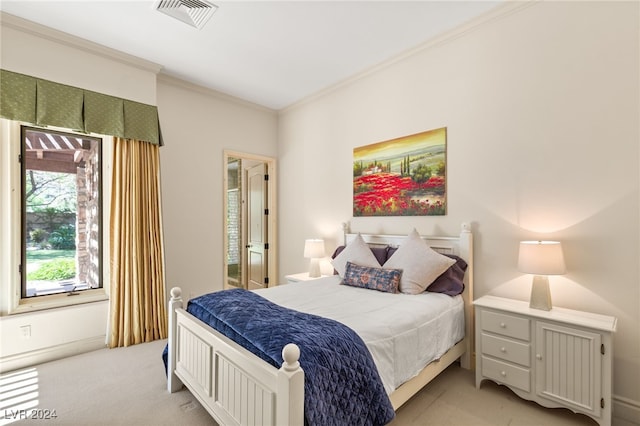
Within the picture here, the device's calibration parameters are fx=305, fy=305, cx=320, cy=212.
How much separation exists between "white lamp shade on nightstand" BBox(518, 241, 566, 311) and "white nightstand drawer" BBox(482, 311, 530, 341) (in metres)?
0.17

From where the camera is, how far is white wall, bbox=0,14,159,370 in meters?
2.66

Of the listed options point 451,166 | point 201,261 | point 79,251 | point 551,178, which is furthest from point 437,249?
point 79,251

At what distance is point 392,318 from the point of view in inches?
78.3

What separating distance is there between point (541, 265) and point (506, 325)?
1.65 feet

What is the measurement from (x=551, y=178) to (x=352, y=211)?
2.02 meters

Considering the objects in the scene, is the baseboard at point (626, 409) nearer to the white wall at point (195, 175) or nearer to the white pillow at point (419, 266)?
the white pillow at point (419, 266)

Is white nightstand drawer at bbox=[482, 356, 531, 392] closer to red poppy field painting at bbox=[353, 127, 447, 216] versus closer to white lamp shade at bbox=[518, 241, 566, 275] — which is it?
white lamp shade at bbox=[518, 241, 566, 275]

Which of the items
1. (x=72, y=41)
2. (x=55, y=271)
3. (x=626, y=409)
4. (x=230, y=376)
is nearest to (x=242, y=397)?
(x=230, y=376)

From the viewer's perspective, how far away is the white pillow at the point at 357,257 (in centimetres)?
303

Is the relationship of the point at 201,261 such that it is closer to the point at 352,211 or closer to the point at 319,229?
the point at 319,229

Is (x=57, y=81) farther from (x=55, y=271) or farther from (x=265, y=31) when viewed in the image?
(x=265, y=31)

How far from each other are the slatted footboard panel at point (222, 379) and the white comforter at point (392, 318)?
1.91 feet

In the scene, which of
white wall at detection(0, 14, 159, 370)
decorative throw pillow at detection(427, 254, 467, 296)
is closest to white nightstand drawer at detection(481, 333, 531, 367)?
decorative throw pillow at detection(427, 254, 467, 296)

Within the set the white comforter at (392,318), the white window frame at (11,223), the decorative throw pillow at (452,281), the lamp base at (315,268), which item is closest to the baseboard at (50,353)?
the white window frame at (11,223)
